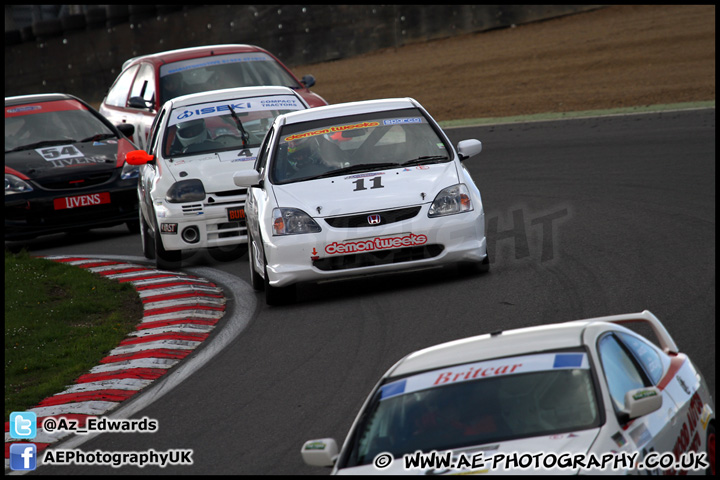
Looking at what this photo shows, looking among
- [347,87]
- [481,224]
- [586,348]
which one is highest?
[586,348]

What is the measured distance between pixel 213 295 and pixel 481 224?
8.35 ft

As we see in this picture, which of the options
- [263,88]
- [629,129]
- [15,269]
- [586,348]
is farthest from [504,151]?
[586,348]

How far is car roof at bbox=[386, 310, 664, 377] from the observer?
465 centimetres

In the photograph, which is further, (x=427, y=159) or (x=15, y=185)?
(x=15, y=185)

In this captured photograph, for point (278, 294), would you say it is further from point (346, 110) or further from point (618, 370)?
point (618, 370)

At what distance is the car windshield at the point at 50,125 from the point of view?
1487 cm

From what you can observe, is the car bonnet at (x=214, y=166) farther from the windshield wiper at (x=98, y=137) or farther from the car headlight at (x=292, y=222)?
the windshield wiper at (x=98, y=137)

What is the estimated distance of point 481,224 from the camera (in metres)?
9.55

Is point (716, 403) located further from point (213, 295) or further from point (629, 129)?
point (629, 129)

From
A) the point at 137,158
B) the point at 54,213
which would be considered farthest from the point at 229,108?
the point at 54,213

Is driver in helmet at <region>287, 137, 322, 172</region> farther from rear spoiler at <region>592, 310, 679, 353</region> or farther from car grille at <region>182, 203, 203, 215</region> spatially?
rear spoiler at <region>592, 310, 679, 353</region>

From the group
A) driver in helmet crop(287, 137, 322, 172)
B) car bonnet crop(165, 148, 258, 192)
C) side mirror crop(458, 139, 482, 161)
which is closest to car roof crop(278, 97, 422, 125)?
driver in helmet crop(287, 137, 322, 172)

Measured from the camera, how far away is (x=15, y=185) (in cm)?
1405

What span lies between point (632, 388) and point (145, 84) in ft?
41.9
